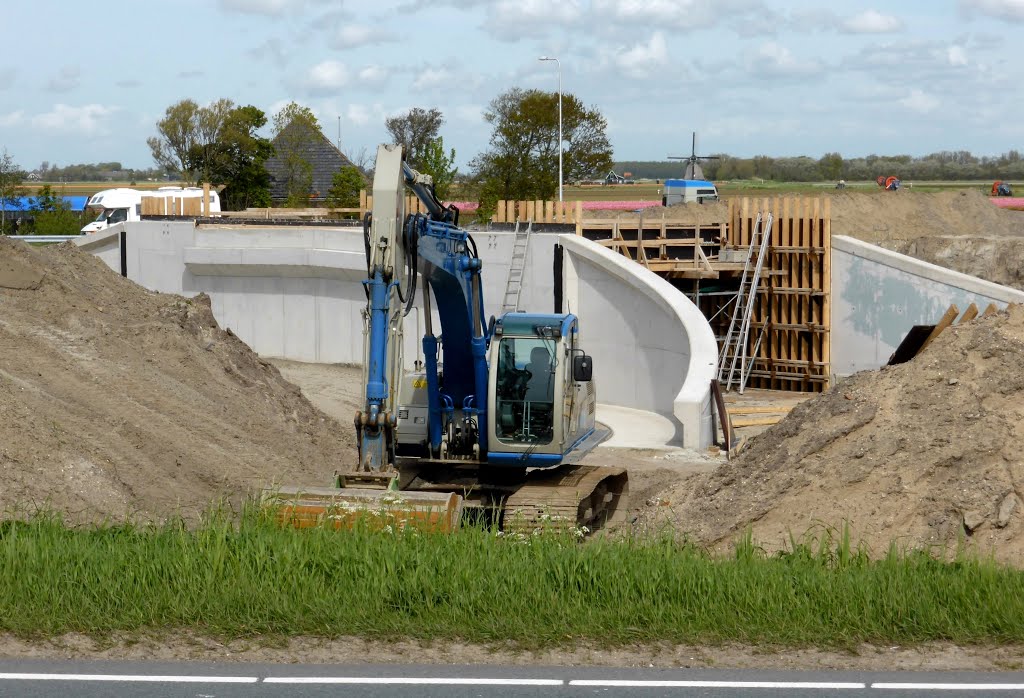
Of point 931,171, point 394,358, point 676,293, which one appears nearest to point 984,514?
point 394,358

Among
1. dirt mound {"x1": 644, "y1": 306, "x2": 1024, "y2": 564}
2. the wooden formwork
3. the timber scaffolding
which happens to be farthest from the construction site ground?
the wooden formwork

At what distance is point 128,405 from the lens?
16094 millimetres

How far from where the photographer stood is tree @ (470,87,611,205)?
45781 millimetres

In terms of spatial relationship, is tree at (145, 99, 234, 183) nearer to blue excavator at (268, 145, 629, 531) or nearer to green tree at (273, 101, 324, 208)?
green tree at (273, 101, 324, 208)

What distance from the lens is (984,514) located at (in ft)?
34.8

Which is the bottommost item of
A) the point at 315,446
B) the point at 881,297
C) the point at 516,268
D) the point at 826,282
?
the point at 315,446

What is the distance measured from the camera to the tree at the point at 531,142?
4578 cm

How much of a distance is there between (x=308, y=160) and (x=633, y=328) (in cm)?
3713

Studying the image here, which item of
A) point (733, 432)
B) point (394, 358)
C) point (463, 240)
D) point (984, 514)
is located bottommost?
point (733, 432)

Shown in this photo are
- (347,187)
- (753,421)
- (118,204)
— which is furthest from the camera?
(347,187)

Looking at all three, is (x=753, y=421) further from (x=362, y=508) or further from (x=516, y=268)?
(x=362, y=508)

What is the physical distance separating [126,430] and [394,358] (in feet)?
15.1

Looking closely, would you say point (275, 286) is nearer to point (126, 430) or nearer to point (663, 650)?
point (126, 430)

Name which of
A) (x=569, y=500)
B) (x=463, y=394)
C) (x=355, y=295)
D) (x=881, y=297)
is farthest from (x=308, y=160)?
(x=569, y=500)
